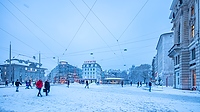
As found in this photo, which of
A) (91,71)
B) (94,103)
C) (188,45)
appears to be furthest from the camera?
(91,71)

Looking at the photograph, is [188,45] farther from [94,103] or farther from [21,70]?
[21,70]

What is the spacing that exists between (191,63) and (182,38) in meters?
6.06

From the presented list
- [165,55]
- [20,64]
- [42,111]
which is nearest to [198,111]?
[42,111]

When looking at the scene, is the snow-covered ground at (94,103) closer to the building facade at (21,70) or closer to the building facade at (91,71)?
the building facade at (21,70)

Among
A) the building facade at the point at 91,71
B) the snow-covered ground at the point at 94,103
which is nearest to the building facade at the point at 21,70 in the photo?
the building facade at the point at 91,71

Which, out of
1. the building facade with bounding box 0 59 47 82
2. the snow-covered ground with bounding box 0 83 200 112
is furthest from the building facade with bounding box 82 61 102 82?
the snow-covered ground with bounding box 0 83 200 112

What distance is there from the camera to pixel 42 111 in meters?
9.30

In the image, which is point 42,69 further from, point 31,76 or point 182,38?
point 182,38

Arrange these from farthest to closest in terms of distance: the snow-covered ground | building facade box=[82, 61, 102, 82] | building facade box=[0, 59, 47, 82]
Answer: building facade box=[82, 61, 102, 82] → building facade box=[0, 59, 47, 82] → the snow-covered ground

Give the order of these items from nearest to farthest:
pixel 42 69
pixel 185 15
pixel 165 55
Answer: pixel 185 15 < pixel 165 55 < pixel 42 69

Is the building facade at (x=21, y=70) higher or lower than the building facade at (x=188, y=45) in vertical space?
lower

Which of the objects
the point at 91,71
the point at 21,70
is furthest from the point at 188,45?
the point at 91,71

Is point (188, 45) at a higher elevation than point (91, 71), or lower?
higher

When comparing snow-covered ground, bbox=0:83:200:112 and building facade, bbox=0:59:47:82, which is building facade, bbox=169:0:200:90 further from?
building facade, bbox=0:59:47:82
